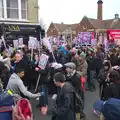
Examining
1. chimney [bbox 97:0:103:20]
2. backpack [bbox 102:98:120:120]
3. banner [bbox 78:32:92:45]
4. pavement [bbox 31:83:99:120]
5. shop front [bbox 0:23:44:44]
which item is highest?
chimney [bbox 97:0:103:20]

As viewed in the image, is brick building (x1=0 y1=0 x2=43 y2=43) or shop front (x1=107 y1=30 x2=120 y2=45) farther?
brick building (x1=0 y1=0 x2=43 y2=43)

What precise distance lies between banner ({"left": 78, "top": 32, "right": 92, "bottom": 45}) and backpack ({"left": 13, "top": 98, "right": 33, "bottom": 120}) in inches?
439

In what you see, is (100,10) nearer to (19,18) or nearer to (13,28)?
(19,18)

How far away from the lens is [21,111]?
3.31m

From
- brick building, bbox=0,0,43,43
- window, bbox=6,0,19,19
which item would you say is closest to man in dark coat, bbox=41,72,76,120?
brick building, bbox=0,0,43,43

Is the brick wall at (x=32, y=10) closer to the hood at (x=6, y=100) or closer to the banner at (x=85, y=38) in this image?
the banner at (x=85, y=38)

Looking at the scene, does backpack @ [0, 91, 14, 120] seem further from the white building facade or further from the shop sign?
the white building facade

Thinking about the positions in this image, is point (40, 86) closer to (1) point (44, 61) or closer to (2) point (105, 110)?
(1) point (44, 61)

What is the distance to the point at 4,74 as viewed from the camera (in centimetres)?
572

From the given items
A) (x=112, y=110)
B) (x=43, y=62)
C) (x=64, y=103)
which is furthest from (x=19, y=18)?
(x=112, y=110)

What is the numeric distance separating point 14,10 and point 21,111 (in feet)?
56.5

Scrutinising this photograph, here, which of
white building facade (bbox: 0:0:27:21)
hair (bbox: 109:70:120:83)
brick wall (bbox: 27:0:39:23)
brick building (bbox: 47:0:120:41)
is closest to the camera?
hair (bbox: 109:70:120:83)

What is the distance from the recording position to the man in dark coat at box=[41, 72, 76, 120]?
3.79 metres

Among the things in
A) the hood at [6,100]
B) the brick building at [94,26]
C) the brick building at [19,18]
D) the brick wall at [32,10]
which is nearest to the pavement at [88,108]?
the hood at [6,100]
